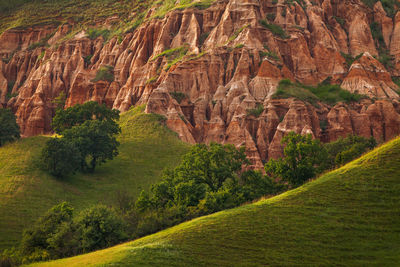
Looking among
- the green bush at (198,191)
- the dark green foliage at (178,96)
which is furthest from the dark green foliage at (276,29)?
the green bush at (198,191)

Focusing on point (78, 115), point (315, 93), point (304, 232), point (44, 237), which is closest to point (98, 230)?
point (44, 237)

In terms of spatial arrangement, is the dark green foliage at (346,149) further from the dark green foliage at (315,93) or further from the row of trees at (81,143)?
the row of trees at (81,143)

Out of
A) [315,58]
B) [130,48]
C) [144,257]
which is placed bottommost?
[144,257]

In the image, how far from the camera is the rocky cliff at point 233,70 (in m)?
83.8

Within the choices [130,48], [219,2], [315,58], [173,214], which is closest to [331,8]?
[315,58]

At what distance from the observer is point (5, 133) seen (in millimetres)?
75875

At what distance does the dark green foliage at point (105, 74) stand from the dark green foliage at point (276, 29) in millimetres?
43712

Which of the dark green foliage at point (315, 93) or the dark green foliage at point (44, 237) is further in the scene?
the dark green foliage at point (315, 93)

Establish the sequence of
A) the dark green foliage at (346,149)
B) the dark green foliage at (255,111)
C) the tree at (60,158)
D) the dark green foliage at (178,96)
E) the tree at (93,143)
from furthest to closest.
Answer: the dark green foliage at (178,96) → the dark green foliage at (255,111) → the tree at (93,143) → the tree at (60,158) → the dark green foliage at (346,149)

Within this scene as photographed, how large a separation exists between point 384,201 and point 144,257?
17.1 meters

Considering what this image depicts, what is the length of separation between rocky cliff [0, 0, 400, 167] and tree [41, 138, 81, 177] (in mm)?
24614

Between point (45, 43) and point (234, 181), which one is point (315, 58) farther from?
point (45, 43)

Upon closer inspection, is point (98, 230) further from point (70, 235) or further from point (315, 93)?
point (315, 93)

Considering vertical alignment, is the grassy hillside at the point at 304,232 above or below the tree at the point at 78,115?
below
